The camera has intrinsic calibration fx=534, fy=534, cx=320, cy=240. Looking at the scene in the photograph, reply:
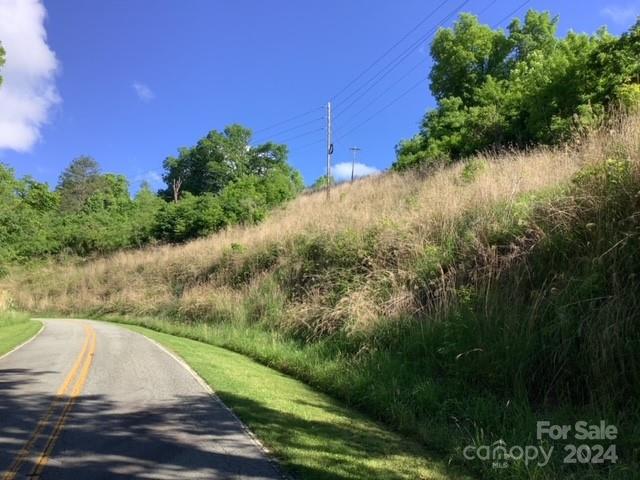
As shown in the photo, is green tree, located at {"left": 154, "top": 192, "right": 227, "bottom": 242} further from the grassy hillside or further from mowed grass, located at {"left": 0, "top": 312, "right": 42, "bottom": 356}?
the grassy hillside

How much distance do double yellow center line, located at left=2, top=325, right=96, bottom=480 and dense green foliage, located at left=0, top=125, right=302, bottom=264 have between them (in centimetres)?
2818

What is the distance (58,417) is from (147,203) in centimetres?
7472

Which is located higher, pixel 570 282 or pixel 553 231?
pixel 553 231

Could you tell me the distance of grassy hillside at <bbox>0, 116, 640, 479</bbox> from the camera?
644 cm

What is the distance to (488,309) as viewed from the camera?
8.61m

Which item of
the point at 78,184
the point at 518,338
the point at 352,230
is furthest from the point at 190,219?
the point at 78,184

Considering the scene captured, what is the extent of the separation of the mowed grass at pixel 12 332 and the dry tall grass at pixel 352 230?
22.2ft

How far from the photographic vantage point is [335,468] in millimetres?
5746

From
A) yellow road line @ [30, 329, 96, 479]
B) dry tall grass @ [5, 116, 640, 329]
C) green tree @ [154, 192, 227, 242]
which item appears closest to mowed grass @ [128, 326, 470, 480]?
yellow road line @ [30, 329, 96, 479]

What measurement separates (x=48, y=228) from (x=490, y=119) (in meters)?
56.1

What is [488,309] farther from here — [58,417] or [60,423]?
[58,417]

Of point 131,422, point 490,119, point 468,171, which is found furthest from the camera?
point 490,119

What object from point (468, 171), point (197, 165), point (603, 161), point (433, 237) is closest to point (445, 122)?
point (468, 171)

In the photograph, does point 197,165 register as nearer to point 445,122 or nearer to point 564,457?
point 445,122
